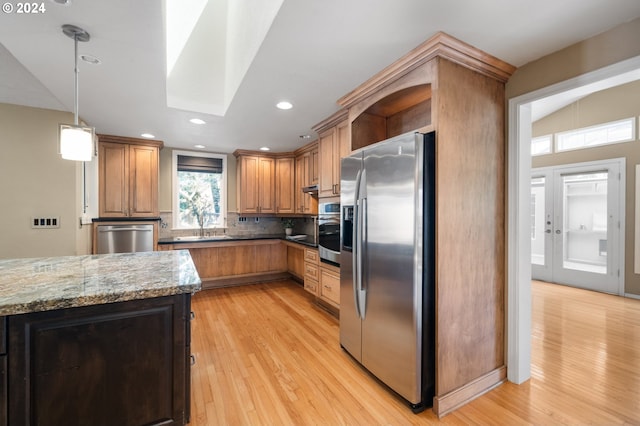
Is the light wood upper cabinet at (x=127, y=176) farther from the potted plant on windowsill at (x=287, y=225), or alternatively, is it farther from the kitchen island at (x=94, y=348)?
the kitchen island at (x=94, y=348)

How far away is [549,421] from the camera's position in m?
1.69

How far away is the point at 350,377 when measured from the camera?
2.19 metres

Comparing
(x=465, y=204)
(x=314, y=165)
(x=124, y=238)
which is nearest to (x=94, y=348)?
(x=465, y=204)

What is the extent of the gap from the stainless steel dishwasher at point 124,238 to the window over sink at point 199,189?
0.67 meters

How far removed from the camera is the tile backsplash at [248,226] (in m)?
4.85

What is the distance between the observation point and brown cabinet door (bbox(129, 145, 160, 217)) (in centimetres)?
424

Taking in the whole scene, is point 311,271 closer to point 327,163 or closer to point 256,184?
point 327,163

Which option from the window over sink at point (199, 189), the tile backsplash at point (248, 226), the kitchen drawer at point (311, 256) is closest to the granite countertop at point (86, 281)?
the kitchen drawer at point (311, 256)

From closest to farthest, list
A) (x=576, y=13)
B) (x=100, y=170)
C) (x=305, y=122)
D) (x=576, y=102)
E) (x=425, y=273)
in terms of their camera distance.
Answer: (x=576, y=13), (x=425, y=273), (x=305, y=122), (x=100, y=170), (x=576, y=102)

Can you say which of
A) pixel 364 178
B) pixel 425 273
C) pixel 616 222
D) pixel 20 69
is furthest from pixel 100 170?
pixel 616 222

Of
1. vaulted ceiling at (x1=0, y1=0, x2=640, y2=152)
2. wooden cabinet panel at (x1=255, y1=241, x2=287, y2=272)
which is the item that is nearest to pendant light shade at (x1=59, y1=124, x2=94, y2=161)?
vaulted ceiling at (x1=0, y1=0, x2=640, y2=152)

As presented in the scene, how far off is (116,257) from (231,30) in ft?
7.78

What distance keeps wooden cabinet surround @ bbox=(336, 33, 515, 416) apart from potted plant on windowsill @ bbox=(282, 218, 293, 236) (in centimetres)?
353

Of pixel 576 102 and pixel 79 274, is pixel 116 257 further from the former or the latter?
pixel 576 102
